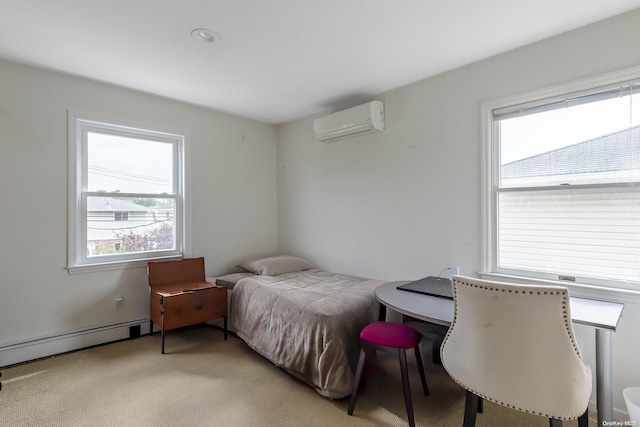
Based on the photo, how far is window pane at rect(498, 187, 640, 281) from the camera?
1.87 m

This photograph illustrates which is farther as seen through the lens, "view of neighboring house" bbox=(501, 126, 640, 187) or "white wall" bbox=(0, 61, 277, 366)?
"white wall" bbox=(0, 61, 277, 366)

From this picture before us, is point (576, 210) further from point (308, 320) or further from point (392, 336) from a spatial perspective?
point (308, 320)

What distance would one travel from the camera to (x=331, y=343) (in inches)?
82.0

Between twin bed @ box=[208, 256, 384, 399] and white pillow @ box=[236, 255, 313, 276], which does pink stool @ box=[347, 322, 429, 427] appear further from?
white pillow @ box=[236, 255, 313, 276]

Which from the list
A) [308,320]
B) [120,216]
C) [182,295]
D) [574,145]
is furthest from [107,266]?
[574,145]

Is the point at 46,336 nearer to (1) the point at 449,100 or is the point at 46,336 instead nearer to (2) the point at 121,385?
(2) the point at 121,385

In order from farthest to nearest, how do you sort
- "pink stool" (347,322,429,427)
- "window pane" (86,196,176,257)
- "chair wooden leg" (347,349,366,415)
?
"window pane" (86,196,176,257), "chair wooden leg" (347,349,366,415), "pink stool" (347,322,429,427)

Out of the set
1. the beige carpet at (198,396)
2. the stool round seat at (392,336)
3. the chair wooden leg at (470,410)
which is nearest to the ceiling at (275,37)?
the stool round seat at (392,336)

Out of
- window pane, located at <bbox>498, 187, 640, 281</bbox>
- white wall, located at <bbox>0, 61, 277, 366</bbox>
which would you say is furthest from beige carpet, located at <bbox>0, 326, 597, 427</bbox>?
window pane, located at <bbox>498, 187, 640, 281</bbox>

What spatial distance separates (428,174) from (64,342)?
3.56 metres

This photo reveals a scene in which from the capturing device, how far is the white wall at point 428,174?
1.93 meters

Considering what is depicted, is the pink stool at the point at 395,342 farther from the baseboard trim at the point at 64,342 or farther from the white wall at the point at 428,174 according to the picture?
the baseboard trim at the point at 64,342

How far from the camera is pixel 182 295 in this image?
2.78 meters

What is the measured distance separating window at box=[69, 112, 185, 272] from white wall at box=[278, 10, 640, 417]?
5.01 ft
